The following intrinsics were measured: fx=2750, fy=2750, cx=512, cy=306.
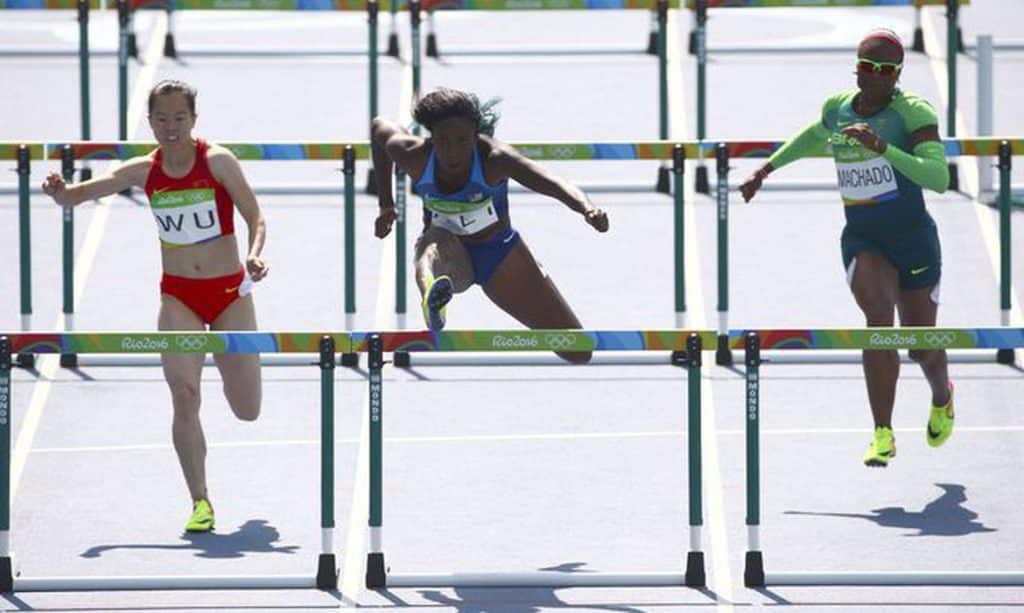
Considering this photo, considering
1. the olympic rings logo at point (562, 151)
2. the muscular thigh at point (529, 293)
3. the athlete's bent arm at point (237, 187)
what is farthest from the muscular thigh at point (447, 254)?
the olympic rings logo at point (562, 151)

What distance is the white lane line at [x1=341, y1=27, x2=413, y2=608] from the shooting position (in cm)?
1080

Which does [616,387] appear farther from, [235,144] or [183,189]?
[183,189]

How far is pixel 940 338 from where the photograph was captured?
10.4 metres

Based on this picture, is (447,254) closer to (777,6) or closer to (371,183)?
(371,183)

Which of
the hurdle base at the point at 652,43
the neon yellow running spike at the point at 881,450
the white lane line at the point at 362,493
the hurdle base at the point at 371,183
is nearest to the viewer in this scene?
the white lane line at the point at 362,493

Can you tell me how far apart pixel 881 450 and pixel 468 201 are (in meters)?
2.12

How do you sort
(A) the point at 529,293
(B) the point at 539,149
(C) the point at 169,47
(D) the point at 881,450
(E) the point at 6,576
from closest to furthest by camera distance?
(E) the point at 6,576, (A) the point at 529,293, (D) the point at 881,450, (B) the point at 539,149, (C) the point at 169,47

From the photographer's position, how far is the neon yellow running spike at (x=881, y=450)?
12.0 metres

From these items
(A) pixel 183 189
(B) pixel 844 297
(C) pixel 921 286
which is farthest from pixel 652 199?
(A) pixel 183 189

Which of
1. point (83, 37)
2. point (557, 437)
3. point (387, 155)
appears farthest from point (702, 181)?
point (387, 155)

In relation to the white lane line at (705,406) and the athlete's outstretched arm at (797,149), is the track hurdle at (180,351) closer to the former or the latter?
the white lane line at (705,406)

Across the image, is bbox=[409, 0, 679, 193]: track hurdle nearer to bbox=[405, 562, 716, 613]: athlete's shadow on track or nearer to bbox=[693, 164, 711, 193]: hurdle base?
bbox=[693, 164, 711, 193]: hurdle base

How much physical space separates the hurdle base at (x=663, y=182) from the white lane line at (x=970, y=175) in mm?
1830

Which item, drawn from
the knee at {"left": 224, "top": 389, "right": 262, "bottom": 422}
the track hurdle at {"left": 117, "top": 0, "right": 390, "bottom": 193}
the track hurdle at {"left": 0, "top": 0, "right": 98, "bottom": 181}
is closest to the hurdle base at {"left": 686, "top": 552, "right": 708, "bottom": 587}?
the knee at {"left": 224, "top": 389, "right": 262, "bottom": 422}
